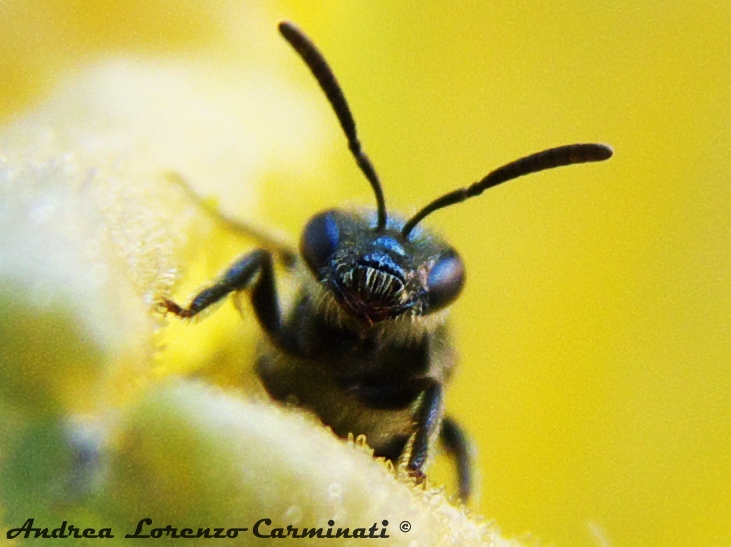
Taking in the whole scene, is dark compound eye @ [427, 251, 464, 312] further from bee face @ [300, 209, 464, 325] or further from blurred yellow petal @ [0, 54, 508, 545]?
blurred yellow petal @ [0, 54, 508, 545]

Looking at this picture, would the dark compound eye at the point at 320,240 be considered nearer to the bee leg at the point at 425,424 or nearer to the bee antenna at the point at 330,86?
the bee antenna at the point at 330,86

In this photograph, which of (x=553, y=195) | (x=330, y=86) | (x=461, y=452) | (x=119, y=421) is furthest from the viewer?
(x=553, y=195)

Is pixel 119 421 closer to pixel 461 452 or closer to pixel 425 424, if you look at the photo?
pixel 425 424

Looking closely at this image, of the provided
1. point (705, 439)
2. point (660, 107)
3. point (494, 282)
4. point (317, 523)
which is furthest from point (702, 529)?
point (317, 523)

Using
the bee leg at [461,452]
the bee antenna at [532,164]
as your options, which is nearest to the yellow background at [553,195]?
the bee leg at [461,452]

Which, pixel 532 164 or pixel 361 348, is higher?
pixel 532 164

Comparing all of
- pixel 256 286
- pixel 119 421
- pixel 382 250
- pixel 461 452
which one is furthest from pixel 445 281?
pixel 119 421

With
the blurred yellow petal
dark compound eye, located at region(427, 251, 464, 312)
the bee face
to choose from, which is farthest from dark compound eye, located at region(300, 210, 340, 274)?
the blurred yellow petal
